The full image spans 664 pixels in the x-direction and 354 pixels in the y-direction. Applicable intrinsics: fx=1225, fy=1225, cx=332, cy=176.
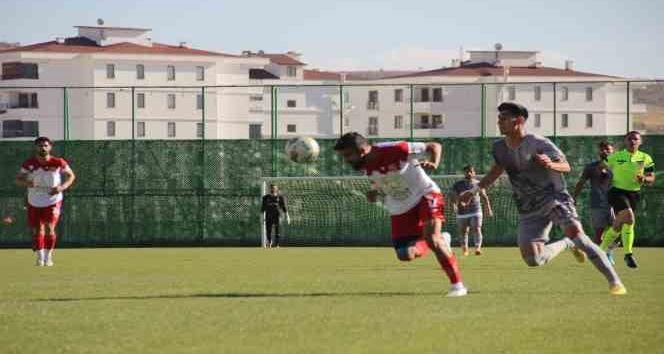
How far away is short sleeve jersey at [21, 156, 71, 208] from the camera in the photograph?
21.6m

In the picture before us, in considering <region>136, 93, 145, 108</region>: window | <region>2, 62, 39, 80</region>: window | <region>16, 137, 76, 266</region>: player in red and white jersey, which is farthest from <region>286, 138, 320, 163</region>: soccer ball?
<region>2, 62, 39, 80</region>: window

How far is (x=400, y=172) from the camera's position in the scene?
13.4 meters

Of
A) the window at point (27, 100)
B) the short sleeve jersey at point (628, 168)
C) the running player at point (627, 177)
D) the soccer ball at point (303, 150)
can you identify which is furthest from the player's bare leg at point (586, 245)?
the window at point (27, 100)

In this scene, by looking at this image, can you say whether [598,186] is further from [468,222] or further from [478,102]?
[478,102]

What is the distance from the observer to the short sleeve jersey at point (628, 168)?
19297mm

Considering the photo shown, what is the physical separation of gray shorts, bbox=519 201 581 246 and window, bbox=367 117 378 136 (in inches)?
4616

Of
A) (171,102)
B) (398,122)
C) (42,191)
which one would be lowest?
(42,191)

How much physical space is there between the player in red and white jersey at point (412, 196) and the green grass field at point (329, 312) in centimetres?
50

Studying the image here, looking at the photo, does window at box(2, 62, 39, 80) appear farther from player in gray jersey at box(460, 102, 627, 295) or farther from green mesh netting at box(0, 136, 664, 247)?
player in gray jersey at box(460, 102, 627, 295)

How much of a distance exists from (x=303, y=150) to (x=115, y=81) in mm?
109976

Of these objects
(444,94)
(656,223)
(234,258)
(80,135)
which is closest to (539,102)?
(444,94)

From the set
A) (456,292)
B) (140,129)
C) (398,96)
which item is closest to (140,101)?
(140,129)

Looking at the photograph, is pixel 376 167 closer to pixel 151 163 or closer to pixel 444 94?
pixel 151 163

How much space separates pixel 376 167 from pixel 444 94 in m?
116
